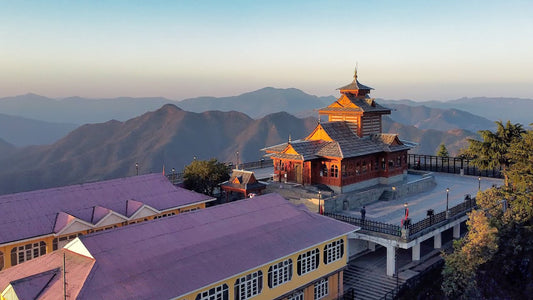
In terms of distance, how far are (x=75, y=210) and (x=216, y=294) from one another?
1456 cm

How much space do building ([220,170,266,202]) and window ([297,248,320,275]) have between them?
43.3 feet

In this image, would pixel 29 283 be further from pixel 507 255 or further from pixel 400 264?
pixel 507 255

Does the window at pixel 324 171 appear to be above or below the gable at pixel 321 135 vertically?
below

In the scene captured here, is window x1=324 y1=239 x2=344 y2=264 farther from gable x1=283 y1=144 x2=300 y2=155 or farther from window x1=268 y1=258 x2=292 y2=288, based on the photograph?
gable x1=283 y1=144 x2=300 y2=155

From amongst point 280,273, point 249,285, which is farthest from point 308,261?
point 249,285

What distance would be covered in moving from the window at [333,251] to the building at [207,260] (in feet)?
0.19

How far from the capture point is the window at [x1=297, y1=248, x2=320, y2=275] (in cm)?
2436

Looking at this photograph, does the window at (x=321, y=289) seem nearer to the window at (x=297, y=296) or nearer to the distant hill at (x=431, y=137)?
the window at (x=297, y=296)

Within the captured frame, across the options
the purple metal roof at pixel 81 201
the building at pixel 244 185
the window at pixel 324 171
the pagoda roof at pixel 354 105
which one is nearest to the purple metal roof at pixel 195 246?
the purple metal roof at pixel 81 201

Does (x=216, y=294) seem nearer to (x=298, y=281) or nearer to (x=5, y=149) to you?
(x=298, y=281)

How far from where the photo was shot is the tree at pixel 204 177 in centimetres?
3969

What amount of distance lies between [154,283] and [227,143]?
153751 mm

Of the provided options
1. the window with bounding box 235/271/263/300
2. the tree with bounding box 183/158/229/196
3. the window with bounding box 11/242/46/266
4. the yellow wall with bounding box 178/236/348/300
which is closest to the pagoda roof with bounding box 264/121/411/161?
the tree with bounding box 183/158/229/196

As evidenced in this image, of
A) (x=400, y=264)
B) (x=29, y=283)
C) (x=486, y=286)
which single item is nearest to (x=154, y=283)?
(x=29, y=283)
